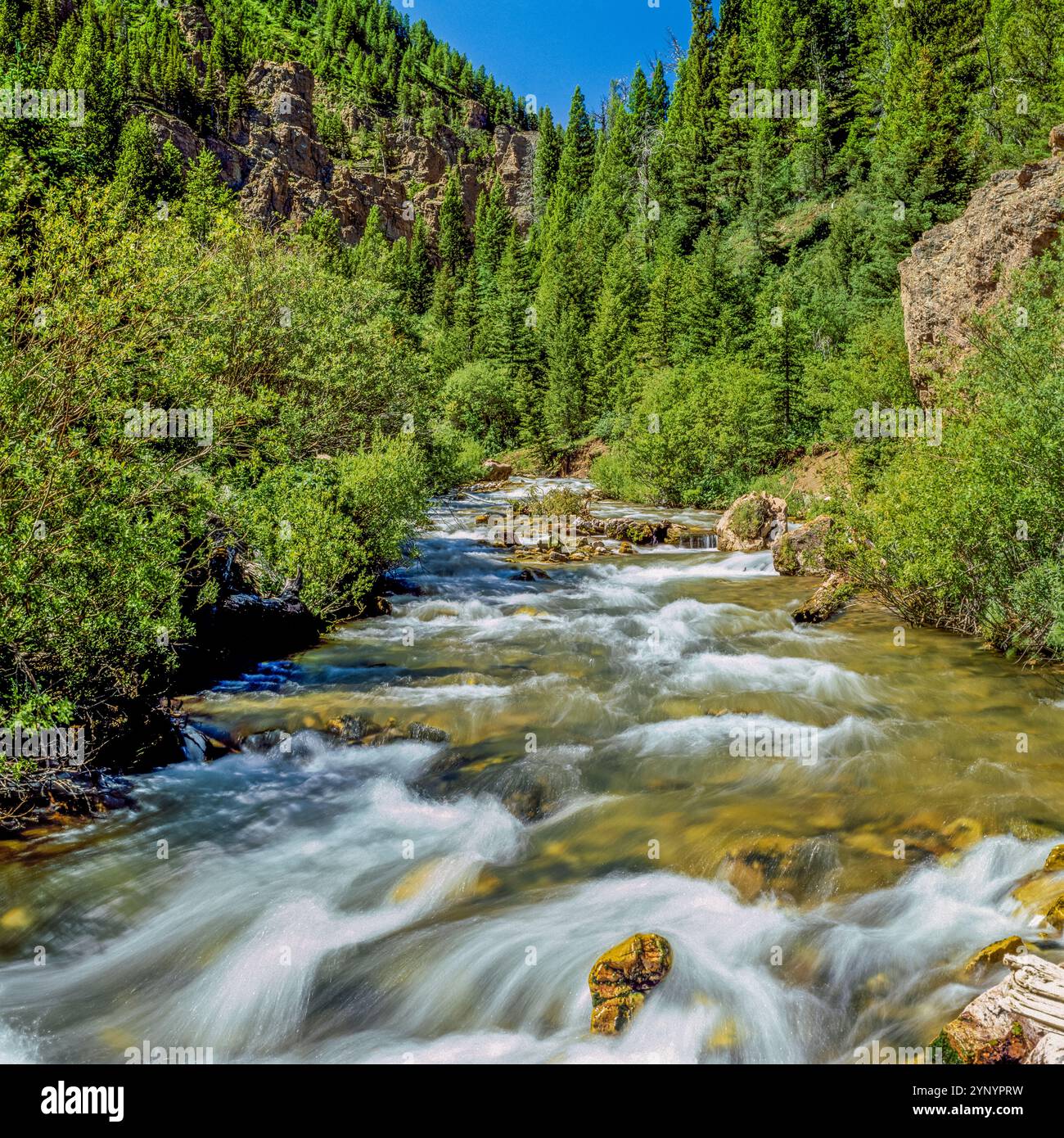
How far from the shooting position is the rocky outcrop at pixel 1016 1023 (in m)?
4.19

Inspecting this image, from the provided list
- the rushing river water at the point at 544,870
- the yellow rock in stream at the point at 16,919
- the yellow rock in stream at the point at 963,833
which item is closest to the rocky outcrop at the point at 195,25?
the rushing river water at the point at 544,870

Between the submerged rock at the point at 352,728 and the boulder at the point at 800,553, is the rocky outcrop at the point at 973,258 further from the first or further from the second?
the submerged rock at the point at 352,728

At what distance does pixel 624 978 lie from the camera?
563 centimetres

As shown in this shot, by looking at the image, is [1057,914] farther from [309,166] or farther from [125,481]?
[309,166]

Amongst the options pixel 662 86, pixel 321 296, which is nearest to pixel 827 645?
pixel 321 296

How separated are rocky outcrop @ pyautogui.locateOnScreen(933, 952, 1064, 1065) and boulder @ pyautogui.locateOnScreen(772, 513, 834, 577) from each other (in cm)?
1574

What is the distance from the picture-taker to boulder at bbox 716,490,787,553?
77.3 feet

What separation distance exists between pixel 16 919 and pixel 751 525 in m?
21.6

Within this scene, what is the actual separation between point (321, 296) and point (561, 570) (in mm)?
11584

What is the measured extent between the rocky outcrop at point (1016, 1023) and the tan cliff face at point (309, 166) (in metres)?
113

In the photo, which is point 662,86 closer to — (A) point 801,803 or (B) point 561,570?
(B) point 561,570

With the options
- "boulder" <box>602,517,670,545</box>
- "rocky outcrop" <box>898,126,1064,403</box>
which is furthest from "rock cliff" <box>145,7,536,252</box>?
"rocky outcrop" <box>898,126,1064,403</box>

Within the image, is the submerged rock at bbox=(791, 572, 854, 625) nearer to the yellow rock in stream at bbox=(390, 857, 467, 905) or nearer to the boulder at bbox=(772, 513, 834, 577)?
the boulder at bbox=(772, 513, 834, 577)
